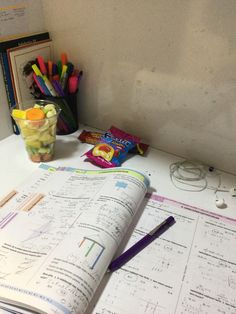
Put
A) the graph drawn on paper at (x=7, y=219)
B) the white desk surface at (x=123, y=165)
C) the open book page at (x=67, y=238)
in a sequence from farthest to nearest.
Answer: the white desk surface at (x=123, y=165) < the graph drawn on paper at (x=7, y=219) < the open book page at (x=67, y=238)

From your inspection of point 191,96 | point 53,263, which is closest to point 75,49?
point 191,96

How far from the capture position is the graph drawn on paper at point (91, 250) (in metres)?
0.41

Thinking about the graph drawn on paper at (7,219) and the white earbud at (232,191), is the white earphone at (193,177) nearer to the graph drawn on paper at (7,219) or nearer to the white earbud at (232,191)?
the white earbud at (232,191)

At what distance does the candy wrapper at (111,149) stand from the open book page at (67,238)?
2.1 inches

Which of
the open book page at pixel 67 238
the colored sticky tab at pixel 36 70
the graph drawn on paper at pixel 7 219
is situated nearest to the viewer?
the open book page at pixel 67 238

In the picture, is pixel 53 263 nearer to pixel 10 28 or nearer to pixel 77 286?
pixel 77 286

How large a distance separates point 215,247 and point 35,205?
0.31 m

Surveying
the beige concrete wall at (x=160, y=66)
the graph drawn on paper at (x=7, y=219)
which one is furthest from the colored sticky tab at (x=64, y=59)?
the graph drawn on paper at (x=7, y=219)

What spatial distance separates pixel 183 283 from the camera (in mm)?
420

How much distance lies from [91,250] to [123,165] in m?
0.28

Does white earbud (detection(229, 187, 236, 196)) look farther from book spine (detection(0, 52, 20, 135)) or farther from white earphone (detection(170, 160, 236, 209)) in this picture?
book spine (detection(0, 52, 20, 135))

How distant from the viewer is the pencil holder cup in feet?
2.35

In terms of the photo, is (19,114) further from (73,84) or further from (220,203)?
(220,203)

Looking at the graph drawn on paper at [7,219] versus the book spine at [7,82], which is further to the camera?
the book spine at [7,82]
